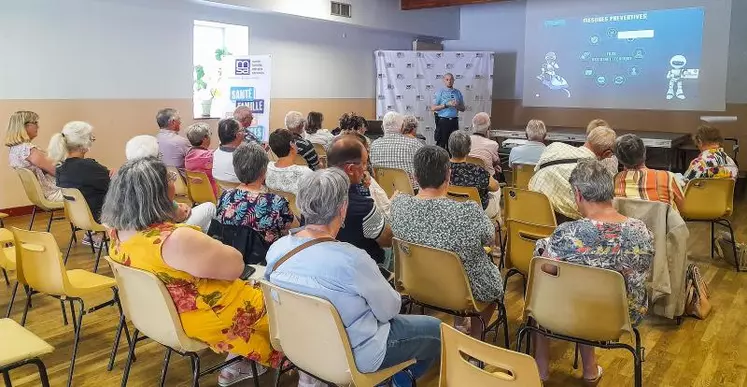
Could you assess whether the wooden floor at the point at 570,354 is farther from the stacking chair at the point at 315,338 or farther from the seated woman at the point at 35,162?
the seated woman at the point at 35,162

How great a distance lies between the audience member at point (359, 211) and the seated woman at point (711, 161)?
139 inches

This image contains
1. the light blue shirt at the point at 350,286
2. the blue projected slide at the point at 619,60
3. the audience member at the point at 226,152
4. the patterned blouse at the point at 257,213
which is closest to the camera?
the light blue shirt at the point at 350,286

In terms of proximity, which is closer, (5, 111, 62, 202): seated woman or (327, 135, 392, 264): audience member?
(327, 135, 392, 264): audience member

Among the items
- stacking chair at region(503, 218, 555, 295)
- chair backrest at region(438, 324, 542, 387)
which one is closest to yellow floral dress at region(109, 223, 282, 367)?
chair backrest at region(438, 324, 542, 387)

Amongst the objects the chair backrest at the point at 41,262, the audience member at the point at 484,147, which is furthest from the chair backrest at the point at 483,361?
the audience member at the point at 484,147

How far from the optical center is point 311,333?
6.97 ft

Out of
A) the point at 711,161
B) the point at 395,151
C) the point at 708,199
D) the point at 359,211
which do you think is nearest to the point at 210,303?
the point at 359,211

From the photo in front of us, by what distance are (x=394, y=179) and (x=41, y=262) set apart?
9.28 ft

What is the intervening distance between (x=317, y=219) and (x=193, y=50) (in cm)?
699

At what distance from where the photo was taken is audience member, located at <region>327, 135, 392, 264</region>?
3.03m

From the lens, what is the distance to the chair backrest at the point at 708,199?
16.4 feet

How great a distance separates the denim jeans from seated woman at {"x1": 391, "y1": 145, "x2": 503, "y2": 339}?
48cm

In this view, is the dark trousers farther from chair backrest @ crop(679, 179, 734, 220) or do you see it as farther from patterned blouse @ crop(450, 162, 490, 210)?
patterned blouse @ crop(450, 162, 490, 210)

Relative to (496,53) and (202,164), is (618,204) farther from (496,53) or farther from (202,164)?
(496,53)
